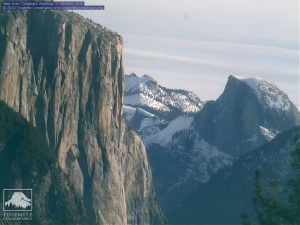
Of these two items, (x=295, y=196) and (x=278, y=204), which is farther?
(x=278, y=204)

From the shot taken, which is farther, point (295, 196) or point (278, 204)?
point (278, 204)

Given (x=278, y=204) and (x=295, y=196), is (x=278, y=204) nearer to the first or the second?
(x=278, y=204)

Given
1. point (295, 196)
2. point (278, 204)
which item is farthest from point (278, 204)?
point (295, 196)

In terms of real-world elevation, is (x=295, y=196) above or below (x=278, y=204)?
above
